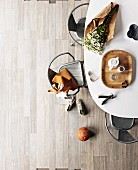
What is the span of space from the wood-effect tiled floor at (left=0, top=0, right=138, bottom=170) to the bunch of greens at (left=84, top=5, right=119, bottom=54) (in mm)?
833

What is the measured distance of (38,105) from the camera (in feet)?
14.3

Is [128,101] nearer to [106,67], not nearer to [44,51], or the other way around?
[106,67]

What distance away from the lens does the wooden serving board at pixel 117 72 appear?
11.4 ft

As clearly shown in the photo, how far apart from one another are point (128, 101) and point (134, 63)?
33cm

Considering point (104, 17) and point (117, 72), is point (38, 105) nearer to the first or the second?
point (117, 72)

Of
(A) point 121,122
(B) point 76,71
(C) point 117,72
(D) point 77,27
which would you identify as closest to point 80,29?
(D) point 77,27

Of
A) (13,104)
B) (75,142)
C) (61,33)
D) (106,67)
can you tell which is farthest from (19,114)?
(106,67)

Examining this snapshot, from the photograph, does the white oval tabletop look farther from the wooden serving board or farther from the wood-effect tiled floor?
the wood-effect tiled floor

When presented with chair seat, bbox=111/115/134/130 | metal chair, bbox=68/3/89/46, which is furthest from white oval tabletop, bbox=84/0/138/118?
metal chair, bbox=68/3/89/46

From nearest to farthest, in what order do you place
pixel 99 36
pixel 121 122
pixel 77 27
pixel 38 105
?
pixel 99 36
pixel 121 122
pixel 77 27
pixel 38 105

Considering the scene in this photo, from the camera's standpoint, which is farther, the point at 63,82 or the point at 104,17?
the point at 63,82

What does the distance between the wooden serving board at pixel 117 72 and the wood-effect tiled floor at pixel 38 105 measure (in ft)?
2.48

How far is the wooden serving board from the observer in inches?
137

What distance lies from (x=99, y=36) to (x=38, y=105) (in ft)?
4.14
